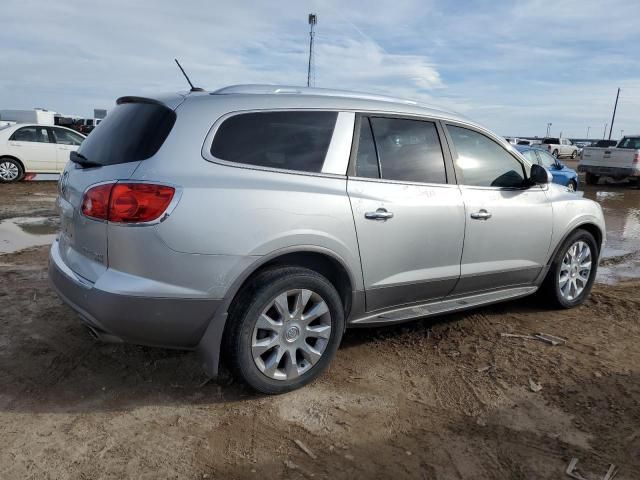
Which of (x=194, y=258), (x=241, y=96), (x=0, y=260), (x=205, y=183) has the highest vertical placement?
(x=241, y=96)

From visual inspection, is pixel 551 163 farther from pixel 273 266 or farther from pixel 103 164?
pixel 103 164

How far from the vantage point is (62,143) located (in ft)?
46.1

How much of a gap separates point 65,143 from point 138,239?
12.9 m

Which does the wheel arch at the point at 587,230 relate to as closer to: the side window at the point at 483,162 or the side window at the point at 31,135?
the side window at the point at 483,162

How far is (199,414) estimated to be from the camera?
3.05 m

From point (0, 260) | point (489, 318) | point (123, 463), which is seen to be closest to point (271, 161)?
point (123, 463)

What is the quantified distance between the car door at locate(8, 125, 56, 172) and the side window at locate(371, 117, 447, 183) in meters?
12.4

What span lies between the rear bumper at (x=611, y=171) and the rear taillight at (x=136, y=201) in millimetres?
18487

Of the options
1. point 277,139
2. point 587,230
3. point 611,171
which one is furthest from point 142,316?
point 611,171

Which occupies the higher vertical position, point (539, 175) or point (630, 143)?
point (630, 143)

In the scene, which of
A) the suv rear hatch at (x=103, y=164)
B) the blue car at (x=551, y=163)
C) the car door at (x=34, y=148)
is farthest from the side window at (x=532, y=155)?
the car door at (x=34, y=148)

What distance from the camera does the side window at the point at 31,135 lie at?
1334cm

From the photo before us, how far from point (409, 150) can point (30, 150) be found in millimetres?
12540

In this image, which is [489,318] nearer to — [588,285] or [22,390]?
[588,285]
